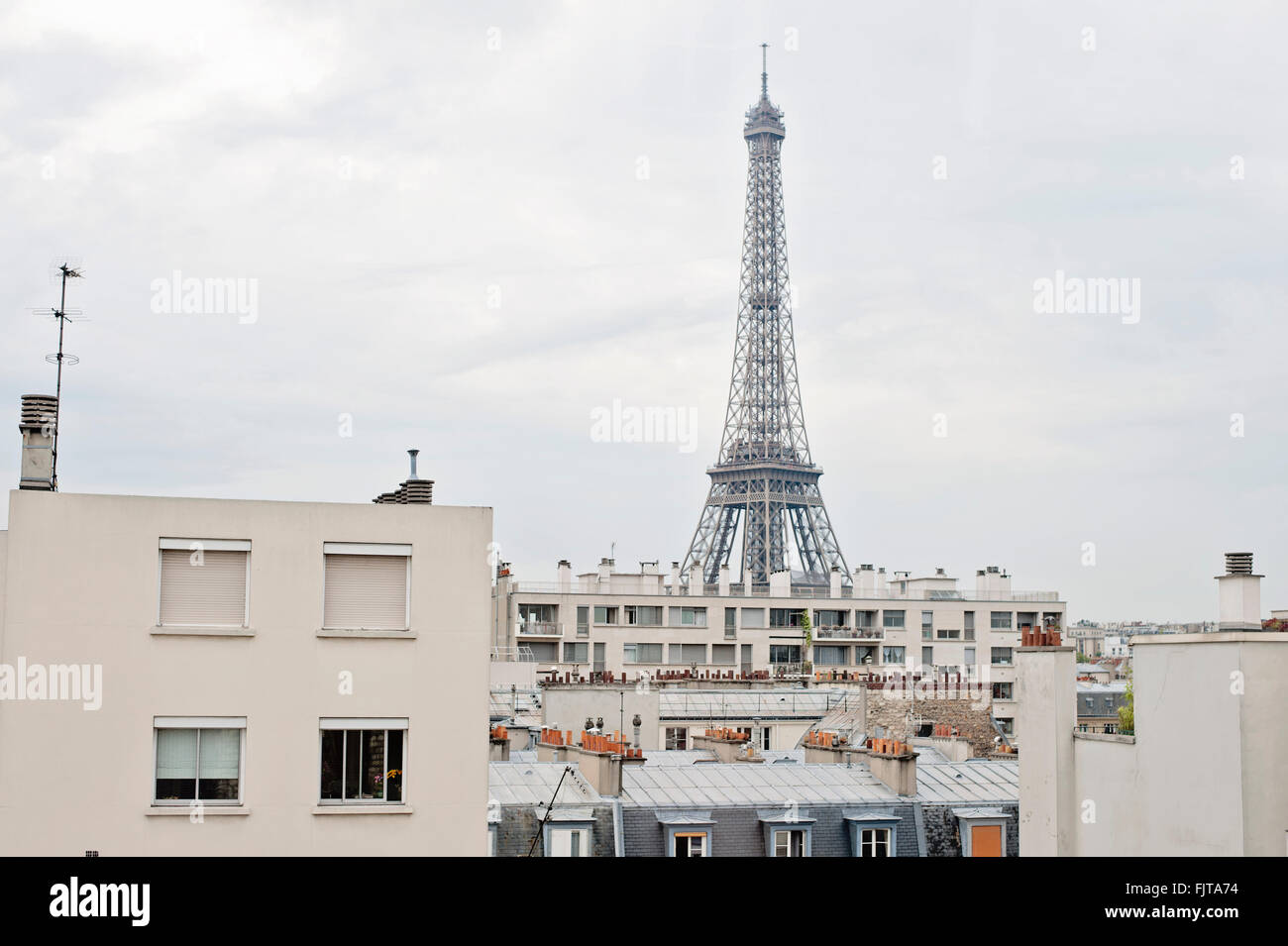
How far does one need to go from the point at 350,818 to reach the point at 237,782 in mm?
1508

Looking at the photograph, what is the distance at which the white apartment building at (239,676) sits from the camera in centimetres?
1722

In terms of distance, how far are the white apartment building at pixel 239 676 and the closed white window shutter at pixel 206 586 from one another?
0.03m

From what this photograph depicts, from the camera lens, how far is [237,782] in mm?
17547

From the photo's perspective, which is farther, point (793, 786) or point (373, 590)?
point (793, 786)

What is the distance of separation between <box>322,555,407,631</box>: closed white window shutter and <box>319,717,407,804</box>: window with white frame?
4.33ft

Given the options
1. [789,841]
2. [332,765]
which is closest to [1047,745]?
[789,841]

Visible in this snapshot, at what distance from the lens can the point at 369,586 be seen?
18.5 m

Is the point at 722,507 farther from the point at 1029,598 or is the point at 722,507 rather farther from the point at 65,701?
the point at 65,701

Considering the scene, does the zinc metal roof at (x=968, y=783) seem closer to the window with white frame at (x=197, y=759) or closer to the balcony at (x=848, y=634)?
the window with white frame at (x=197, y=759)

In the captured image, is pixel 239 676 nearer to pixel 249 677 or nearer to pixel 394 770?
pixel 249 677

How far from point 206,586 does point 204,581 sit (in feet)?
0.24

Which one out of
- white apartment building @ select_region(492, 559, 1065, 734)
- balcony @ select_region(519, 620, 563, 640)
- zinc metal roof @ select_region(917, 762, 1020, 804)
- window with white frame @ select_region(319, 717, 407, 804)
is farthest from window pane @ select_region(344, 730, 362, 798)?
balcony @ select_region(519, 620, 563, 640)
